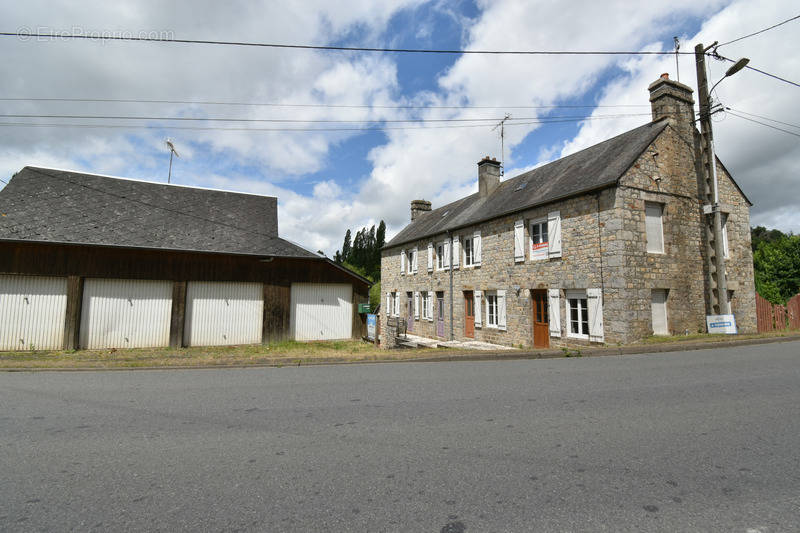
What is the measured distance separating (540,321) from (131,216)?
1520 centimetres

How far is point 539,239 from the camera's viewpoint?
47.1ft

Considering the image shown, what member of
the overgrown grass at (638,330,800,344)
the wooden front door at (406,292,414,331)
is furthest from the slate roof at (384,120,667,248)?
the overgrown grass at (638,330,800,344)

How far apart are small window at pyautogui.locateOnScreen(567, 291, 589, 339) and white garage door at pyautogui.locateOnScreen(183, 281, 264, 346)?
35.0 ft

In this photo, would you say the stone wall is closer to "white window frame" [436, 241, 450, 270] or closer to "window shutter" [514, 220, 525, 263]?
"window shutter" [514, 220, 525, 263]

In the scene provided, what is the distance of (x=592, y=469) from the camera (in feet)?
9.82

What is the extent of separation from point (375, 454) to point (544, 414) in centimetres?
210

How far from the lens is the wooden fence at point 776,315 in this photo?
586 inches

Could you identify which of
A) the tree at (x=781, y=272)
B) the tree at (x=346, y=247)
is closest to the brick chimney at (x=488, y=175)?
the tree at (x=781, y=272)

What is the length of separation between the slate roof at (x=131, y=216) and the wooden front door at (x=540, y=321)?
833cm

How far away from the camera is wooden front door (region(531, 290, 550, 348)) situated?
13812 millimetres

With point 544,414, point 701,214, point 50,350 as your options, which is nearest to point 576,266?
point 701,214

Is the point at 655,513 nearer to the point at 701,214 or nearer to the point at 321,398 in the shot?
the point at 321,398

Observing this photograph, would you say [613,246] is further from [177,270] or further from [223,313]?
[177,270]

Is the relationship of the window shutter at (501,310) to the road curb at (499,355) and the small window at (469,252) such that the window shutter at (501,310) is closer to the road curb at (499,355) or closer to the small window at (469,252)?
the small window at (469,252)
